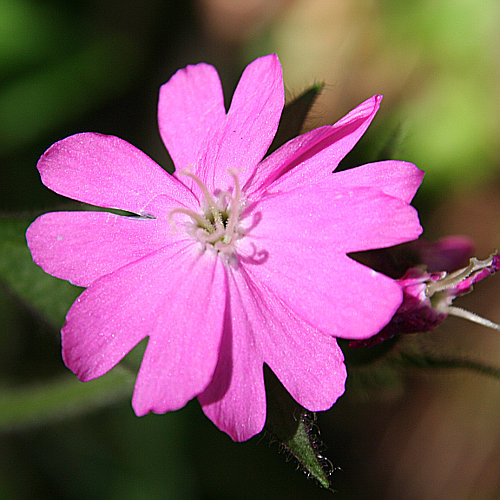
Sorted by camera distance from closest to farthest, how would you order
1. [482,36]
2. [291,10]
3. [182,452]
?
1. [182,452]
2. [482,36]
3. [291,10]

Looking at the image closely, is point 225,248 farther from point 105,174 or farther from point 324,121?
point 324,121

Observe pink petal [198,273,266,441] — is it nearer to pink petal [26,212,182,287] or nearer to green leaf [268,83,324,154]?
pink petal [26,212,182,287]

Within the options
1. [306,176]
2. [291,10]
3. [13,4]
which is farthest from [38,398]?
[291,10]

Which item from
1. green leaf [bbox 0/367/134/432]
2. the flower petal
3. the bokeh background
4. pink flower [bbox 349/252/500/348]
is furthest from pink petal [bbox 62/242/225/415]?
the bokeh background

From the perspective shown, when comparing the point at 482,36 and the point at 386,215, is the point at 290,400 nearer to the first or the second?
the point at 386,215

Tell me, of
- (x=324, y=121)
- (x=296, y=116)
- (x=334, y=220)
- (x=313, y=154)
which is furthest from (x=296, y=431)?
(x=324, y=121)

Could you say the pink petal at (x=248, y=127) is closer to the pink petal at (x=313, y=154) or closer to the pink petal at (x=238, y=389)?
the pink petal at (x=313, y=154)
